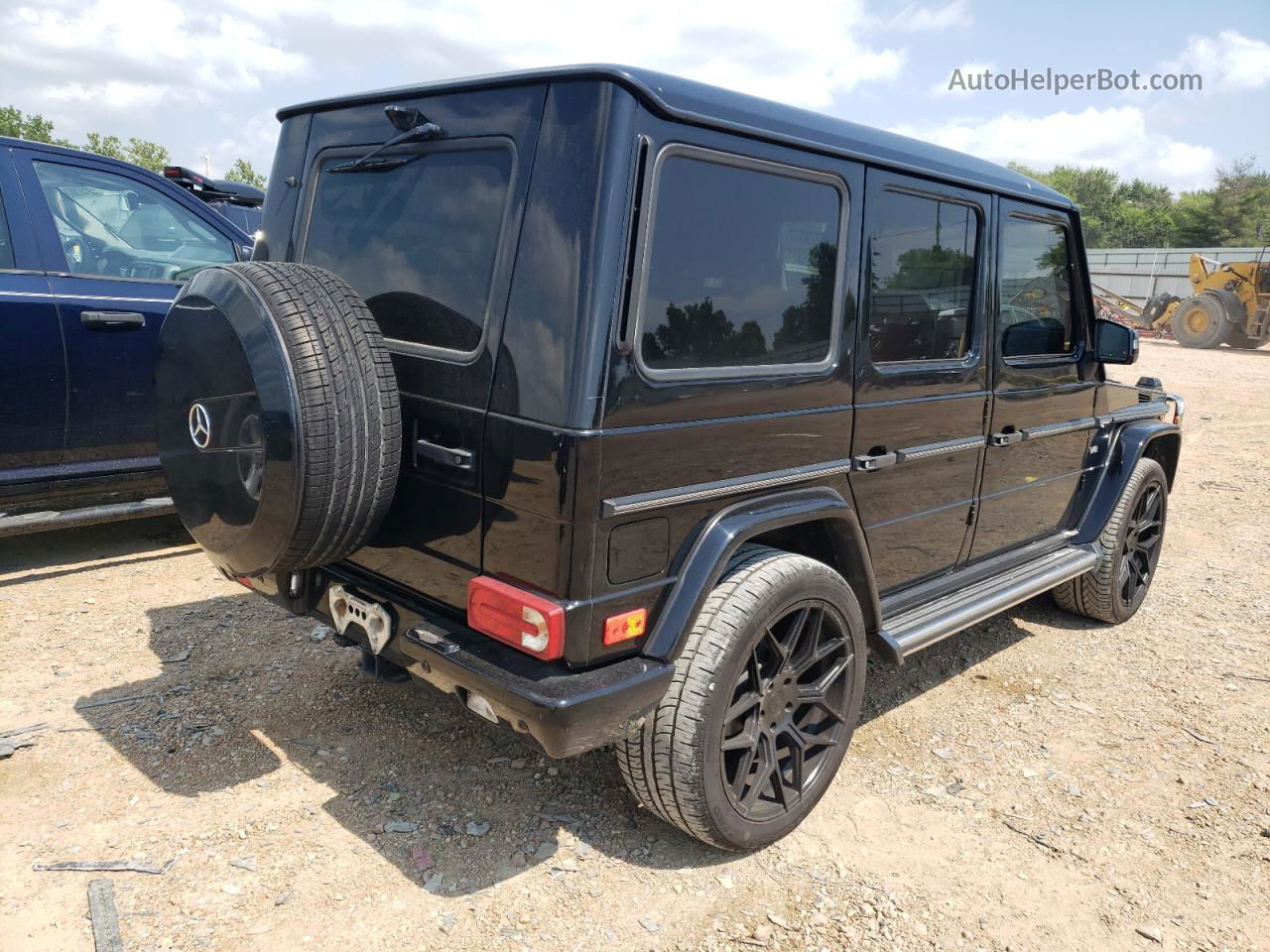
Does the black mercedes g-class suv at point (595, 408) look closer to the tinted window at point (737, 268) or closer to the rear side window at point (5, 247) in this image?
the tinted window at point (737, 268)

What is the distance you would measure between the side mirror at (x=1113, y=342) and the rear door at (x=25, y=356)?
466 cm

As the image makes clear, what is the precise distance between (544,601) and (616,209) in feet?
3.07

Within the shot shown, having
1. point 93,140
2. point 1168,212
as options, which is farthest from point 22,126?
point 1168,212

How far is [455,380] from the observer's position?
7.47 feet

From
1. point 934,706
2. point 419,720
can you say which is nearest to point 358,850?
point 419,720

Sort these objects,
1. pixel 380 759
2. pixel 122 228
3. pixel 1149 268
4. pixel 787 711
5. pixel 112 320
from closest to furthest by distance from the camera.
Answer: pixel 787 711 < pixel 380 759 < pixel 112 320 < pixel 122 228 < pixel 1149 268

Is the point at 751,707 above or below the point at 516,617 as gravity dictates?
below

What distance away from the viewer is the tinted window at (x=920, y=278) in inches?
111

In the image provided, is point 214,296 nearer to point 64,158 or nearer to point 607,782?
point 607,782

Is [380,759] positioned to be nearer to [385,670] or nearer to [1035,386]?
[385,670]

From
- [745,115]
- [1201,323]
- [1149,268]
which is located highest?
[1149,268]

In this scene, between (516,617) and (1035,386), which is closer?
(516,617)

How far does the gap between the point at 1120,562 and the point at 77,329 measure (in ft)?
16.7

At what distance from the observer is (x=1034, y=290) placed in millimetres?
3670
